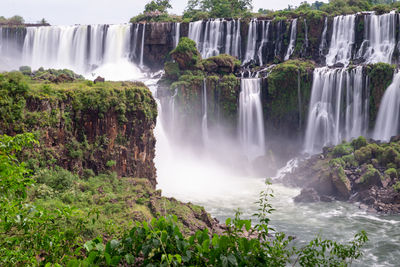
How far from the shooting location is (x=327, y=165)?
2619 centimetres

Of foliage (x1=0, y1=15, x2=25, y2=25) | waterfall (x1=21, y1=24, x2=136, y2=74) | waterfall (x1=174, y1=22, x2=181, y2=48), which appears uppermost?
foliage (x1=0, y1=15, x2=25, y2=25)

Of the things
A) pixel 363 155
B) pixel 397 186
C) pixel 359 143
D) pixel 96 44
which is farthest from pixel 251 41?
pixel 397 186

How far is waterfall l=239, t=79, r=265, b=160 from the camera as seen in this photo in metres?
33.9

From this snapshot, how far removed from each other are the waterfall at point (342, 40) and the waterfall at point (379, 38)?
1.17 meters

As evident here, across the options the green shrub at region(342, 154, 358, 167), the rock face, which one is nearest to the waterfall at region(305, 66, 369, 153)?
the green shrub at region(342, 154, 358, 167)

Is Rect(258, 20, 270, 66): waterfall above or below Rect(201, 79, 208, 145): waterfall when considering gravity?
above

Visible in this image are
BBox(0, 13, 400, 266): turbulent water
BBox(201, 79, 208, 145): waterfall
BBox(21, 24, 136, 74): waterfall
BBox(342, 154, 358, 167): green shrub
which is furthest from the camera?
BBox(21, 24, 136, 74): waterfall

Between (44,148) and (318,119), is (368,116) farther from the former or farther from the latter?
(44,148)

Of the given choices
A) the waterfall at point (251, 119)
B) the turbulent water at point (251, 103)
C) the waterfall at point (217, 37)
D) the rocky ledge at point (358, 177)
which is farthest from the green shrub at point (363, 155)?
the waterfall at point (217, 37)

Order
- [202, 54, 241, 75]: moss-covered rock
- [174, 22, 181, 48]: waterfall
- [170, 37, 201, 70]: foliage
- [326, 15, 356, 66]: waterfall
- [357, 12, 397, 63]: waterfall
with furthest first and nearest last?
[174, 22, 181, 48]: waterfall < [326, 15, 356, 66]: waterfall < [202, 54, 241, 75]: moss-covered rock < [357, 12, 397, 63]: waterfall < [170, 37, 201, 70]: foliage

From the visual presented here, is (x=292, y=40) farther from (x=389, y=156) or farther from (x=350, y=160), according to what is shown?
(x=389, y=156)

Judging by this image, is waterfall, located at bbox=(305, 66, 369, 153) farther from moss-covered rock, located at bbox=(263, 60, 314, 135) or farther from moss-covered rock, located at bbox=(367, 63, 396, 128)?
moss-covered rock, located at bbox=(263, 60, 314, 135)

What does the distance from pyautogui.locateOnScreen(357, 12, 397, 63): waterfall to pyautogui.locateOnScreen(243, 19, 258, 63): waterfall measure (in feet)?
34.4

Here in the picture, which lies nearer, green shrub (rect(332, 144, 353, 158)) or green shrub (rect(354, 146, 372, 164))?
green shrub (rect(354, 146, 372, 164))
